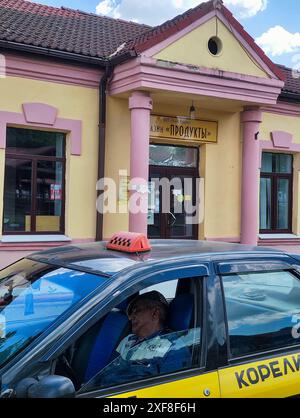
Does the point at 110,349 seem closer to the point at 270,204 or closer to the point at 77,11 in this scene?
the point at 270,204

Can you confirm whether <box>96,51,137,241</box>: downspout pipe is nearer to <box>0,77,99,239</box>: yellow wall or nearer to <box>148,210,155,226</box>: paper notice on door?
<box>0,77,99,239</box>: yellow wall

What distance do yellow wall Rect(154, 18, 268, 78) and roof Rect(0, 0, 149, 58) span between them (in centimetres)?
127

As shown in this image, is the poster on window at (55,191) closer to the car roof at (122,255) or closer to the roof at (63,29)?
the roof at (63,29)

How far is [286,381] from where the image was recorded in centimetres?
266

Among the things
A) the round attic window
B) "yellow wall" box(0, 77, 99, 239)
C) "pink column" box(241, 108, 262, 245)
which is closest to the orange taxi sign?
"yellow wall" box(0, 77, 99, 239)

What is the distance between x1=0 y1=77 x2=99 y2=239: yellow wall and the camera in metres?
9.05

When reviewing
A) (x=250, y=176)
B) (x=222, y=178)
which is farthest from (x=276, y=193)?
(x=222, y=178)

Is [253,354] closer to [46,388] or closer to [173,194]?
[46,388]

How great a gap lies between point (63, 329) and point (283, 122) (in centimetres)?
1037

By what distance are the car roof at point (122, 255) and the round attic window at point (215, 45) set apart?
698 centimetres

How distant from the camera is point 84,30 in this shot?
10.5 meters

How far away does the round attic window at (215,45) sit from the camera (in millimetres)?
9569

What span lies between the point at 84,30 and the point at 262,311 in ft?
29.0
